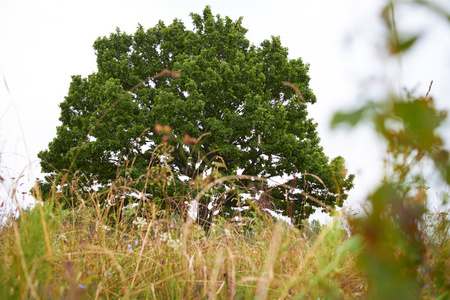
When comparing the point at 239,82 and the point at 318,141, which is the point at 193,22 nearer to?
the point at 239,82

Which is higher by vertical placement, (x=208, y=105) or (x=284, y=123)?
(x=208, y=105)

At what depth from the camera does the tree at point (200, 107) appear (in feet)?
45.0

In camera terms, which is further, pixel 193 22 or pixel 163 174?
pixel 193 22

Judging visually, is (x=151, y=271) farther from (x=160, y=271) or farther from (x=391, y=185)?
(x=391, y=185)

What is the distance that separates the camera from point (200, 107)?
13.7m

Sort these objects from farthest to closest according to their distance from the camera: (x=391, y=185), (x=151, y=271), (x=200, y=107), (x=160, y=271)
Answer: (x=200, y=107)
(x=151, y=271)
(x=160, y=271)
(x=391, y=185)

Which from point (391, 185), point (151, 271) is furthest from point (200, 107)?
point (391, 185)

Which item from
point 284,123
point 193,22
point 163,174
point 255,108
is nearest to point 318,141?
point 284,123

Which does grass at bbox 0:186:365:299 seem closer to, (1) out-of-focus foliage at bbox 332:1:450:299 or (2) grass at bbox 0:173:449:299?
(2) grass at bbox 0:173:449:299

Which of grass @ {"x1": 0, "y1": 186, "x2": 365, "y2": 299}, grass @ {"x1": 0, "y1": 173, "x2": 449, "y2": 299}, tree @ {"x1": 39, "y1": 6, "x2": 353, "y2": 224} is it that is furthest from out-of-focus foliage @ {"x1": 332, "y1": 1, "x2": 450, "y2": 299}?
tree @ {"x1": 39, "y1": 6, "x2": 353, "y2": 224}

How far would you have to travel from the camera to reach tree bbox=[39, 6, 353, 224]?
13.7 meters

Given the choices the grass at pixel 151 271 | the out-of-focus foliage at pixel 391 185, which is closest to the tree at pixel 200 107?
the grass at pixel 151 271

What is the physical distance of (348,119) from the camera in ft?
2.22

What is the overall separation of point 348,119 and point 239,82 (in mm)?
14380
